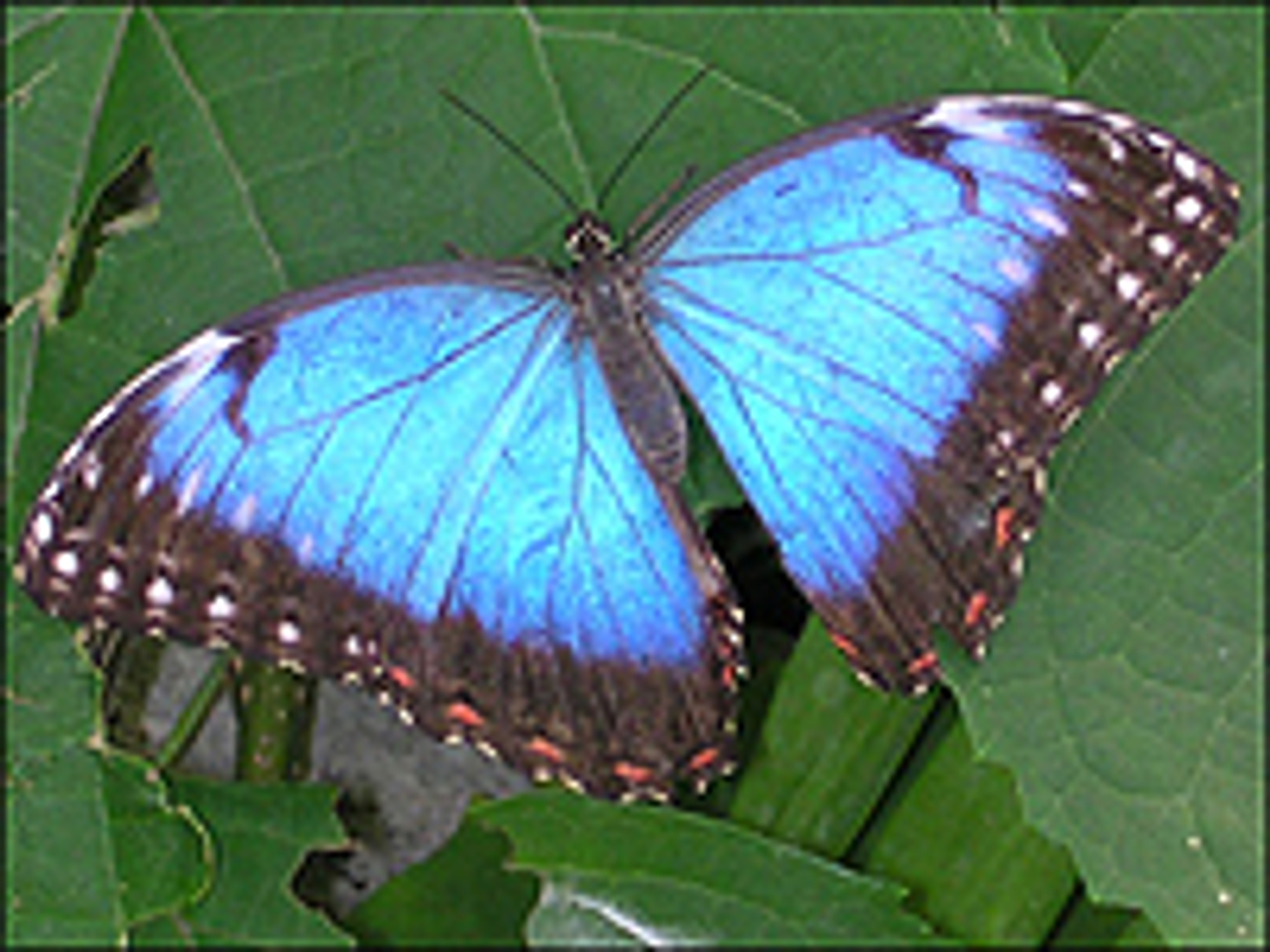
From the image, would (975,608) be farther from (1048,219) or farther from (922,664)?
(1048,219)

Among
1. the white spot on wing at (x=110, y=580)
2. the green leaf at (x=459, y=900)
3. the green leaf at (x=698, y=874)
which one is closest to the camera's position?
the white spot on wing at (x=110, y=580)

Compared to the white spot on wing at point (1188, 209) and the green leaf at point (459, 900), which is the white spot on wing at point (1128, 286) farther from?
the green leaf at point (459, 900)

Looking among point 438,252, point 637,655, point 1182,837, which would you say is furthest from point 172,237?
point 1182,837

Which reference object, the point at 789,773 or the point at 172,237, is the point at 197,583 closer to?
the point at 172,237

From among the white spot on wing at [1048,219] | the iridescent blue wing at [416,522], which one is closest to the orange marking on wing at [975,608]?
the iridescent blue wing at [416,522]

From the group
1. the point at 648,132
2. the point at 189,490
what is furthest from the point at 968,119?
the point at 189,490

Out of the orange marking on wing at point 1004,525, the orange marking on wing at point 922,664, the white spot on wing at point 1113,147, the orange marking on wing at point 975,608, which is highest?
the white spot on wing at point 1113,147
